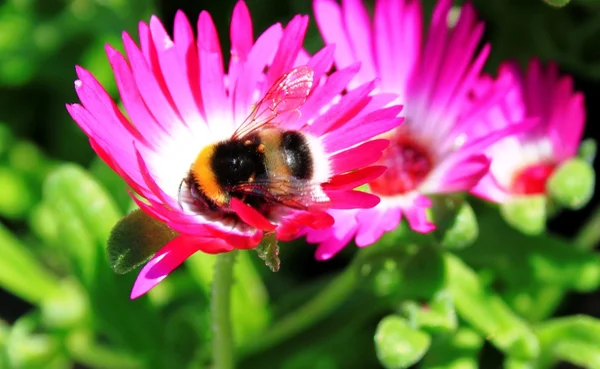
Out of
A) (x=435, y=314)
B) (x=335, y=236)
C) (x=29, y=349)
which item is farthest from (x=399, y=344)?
(x=29, y=349)

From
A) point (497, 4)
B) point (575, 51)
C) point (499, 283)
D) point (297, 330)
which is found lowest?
point (499, 283)

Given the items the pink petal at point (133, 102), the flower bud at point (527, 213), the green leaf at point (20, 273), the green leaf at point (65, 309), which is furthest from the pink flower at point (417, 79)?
the green leaf at point (20, 273)

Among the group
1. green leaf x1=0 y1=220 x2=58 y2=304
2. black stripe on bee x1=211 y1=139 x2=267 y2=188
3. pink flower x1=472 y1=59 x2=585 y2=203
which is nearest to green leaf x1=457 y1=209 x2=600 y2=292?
pink flower x1=472 y1=59 x2=585 y2=203

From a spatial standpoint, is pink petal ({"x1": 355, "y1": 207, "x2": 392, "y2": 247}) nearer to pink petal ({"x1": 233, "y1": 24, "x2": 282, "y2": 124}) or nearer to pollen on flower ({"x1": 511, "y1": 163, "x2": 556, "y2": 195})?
pink petal ({"x1": 233, "y1": 24, "x2": 282, "y2": 124})

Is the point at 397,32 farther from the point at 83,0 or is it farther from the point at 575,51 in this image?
the point at 83,0

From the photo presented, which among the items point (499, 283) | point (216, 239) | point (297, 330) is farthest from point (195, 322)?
point (216, 239)

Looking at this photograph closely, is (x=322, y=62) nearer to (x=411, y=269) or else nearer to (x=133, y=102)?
(x=133, y=102)

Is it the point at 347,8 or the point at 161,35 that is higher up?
the point at 161,35
